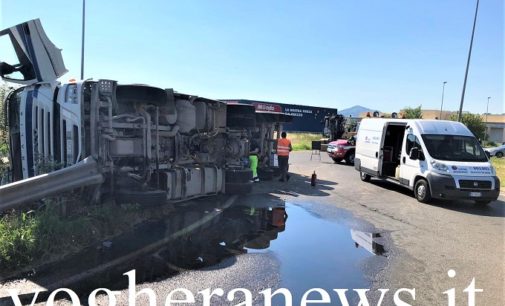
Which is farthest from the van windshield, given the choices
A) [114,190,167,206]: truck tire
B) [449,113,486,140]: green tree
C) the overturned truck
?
[449,113,486,140]: green tree

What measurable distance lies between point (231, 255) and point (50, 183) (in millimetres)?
2502

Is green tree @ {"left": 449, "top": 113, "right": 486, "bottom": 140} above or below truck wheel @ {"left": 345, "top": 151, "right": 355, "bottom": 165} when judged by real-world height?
above

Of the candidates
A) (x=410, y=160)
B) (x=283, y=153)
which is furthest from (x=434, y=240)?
(x=283, y=153)

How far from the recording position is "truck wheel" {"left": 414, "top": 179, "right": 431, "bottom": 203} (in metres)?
10.9

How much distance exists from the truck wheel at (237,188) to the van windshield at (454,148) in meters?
4.97

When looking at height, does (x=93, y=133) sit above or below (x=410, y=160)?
above

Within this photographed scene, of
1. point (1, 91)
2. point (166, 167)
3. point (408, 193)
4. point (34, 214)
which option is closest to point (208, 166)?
point (166, 167)

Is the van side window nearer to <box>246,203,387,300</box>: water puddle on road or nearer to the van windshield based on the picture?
the van windshield

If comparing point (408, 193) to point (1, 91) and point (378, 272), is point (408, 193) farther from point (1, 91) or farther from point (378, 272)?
point (1, 91)

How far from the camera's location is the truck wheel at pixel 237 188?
9.95 meters

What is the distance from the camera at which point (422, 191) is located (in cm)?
1113

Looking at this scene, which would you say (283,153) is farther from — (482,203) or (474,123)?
(474,123)

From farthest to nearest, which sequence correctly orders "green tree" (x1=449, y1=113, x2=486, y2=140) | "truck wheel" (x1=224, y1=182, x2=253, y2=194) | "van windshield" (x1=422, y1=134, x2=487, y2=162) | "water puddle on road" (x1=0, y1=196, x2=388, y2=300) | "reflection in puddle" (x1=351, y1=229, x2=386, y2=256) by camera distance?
"green tree" (x1=449, y1=113, x2=486, y2=140), "van windshield" (x1=422, y1=134, x2=487, y2=162), "truck wheel" (x1=224, y1=182, x2=253, y2=194), "reflection in puddle" (x1=351, y1=229, x2=386, y2=256), "water puddle on road" (x1=0, y1=196, x2=388, y2=300)

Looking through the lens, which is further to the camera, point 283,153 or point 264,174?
point 264,174
